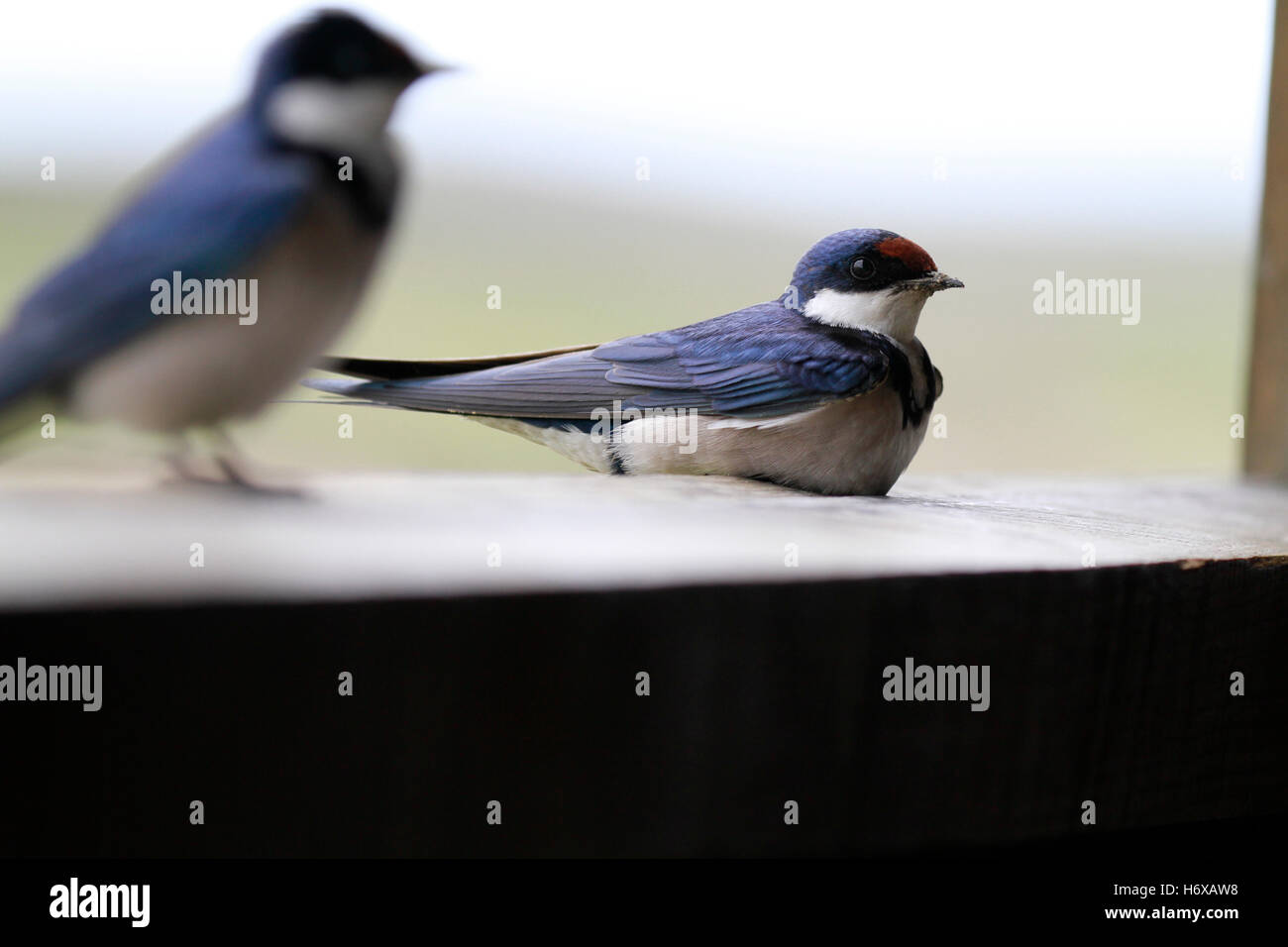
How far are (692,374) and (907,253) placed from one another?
32 centimetres

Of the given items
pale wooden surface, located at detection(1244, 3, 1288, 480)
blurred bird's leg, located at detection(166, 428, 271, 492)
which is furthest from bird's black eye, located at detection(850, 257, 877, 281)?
pale wooden surface, located at detection(1244, 3, 1288, 480)

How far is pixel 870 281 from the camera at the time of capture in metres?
1.48

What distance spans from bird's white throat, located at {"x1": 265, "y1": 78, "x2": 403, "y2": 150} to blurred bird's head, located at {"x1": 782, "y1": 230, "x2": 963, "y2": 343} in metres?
0.74

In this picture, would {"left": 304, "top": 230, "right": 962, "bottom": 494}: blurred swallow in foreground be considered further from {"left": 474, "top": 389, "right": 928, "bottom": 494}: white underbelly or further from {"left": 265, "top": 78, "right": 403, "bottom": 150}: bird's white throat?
{"left": 265, "top": 78, "right": 403, "bottom": 150}: bird's white throat

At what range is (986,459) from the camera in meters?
2.42

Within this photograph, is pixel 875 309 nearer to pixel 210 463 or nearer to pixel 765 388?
pixel 765 388

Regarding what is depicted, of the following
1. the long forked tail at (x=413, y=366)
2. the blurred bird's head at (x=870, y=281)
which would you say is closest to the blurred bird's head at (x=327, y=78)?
the long forked tail at (x=413, y=366)

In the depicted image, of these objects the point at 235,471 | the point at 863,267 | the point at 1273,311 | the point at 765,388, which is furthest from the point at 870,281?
the point at 1273,311

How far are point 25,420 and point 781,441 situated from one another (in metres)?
0.85

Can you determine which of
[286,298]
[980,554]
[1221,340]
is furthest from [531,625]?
[1221,340]

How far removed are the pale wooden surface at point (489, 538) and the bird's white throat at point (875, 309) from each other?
291 mm

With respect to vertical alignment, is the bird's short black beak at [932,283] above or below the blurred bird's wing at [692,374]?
above

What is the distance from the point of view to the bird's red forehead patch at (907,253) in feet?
4.77

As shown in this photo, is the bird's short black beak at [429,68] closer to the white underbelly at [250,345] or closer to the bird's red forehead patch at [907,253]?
the white underbelly at [250,345]
